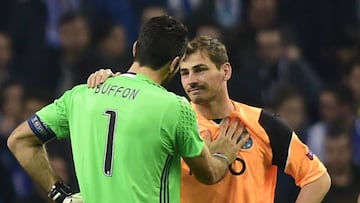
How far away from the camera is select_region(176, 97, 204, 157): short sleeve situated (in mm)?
6832

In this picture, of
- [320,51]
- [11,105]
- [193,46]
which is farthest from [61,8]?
[193,46]

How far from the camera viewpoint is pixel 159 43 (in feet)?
22.6

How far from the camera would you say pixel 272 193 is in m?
7.73

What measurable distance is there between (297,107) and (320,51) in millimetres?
1985

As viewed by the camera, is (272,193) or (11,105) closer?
(272,193)

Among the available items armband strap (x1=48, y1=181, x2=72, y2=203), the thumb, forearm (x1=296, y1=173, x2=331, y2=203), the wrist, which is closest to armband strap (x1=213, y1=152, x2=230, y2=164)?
the wrist

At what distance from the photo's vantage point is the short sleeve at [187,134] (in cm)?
683

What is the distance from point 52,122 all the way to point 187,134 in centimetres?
73

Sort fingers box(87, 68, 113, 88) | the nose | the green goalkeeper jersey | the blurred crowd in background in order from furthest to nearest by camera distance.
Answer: the blurred crowd in background
the nose
fingers box(87, 68, 113, 88)
the green goalkeeper jersey

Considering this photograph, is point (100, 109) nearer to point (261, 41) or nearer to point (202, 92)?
point (202, 92)

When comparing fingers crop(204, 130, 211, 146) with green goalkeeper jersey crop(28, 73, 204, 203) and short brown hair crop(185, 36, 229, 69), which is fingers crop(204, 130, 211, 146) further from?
green goalkeeper jersey crop(28, 73, 204, 203)

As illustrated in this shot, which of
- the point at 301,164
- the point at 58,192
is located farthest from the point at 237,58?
the point at 58,192

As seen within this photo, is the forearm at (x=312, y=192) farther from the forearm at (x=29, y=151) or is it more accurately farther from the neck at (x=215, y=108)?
the forearm at (x=29, y=151)

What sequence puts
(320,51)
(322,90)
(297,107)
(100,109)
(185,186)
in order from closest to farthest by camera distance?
(100,109), (185,186), (297,107), (322,90), (320,51)
